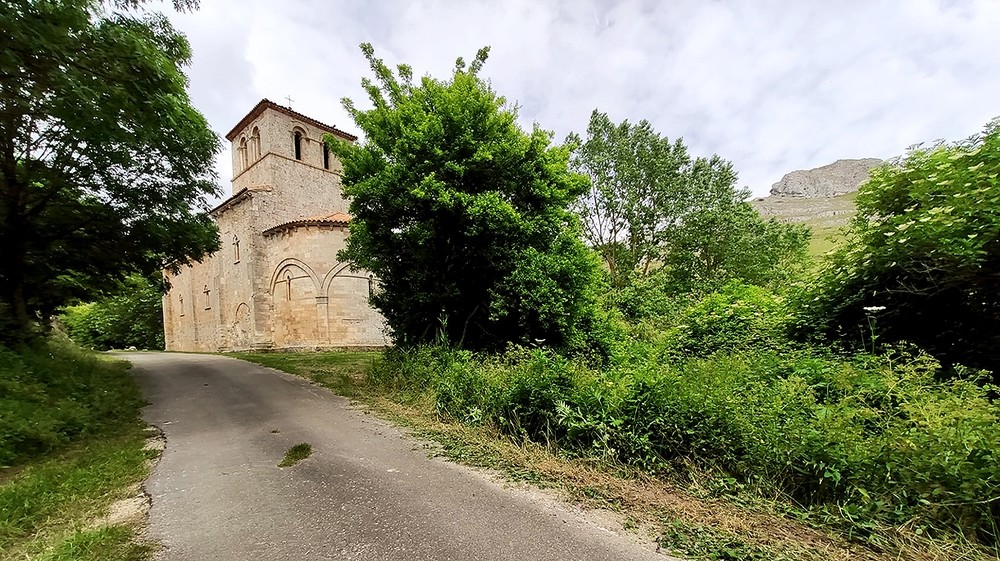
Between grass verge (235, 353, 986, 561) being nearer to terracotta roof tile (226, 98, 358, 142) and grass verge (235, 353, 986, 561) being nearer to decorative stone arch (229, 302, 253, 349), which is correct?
decorative stone arch (229, 302, 253, 349)

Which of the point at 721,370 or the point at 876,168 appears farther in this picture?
the point at 876,168

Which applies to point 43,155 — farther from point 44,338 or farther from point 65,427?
point 65,427

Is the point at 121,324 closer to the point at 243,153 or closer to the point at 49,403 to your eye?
the point at 243,153

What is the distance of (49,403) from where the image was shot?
6.07m

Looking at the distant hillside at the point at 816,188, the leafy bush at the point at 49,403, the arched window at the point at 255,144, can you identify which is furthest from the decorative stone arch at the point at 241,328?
the distant hillside at the point at 816,188

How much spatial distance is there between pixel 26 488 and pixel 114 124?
216 inches

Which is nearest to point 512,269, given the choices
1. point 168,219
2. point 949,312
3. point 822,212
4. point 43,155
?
point 949,312

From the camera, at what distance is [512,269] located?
30.3ft

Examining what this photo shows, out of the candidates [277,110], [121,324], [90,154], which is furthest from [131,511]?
[121,324]

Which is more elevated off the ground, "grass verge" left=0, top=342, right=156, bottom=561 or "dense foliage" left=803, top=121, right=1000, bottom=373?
"dense foliage" left=803, top=121, right=1000, bottom=373

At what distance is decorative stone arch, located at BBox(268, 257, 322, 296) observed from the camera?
2205 centimetres

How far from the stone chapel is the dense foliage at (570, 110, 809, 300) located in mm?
15533

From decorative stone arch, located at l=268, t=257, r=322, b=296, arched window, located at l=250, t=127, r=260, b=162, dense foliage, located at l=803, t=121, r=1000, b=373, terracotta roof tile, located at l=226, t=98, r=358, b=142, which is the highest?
terracotta roof tile, located at l=226, t=98, r=358, b=142

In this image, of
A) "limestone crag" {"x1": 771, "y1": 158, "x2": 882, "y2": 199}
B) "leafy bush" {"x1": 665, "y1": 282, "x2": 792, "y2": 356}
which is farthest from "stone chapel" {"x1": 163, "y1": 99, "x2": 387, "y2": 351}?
"limestone crag" {"x1": 771, "y1": 158, "x2": 882, "y2": 199}
